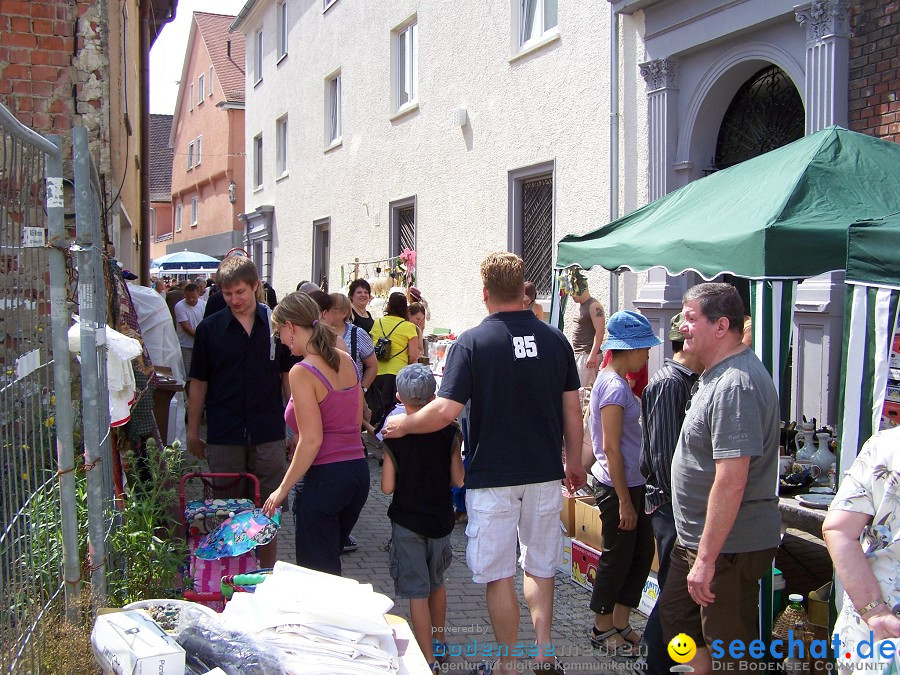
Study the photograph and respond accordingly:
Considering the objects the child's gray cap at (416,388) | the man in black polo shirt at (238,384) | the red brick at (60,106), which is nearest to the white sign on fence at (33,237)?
the child's gray cap at (416,388)

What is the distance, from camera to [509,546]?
384 cm

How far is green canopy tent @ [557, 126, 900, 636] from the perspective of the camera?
13.4 ft

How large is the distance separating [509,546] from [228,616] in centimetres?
177

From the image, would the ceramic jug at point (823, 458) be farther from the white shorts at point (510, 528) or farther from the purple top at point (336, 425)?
the purple top at point (336, 425)

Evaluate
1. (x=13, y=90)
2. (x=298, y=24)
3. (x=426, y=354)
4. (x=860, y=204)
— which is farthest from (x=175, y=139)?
(x=860, y=204)

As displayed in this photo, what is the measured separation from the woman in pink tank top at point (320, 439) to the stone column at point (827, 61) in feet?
15.4

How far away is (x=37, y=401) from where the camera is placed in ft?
9.62

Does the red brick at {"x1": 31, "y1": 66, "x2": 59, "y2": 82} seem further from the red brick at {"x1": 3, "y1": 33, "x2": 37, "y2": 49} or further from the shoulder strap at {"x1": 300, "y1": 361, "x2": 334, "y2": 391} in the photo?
the shoulder strap at {"x1": 300, "y1": 361, "x2": 334, "y2": 391}

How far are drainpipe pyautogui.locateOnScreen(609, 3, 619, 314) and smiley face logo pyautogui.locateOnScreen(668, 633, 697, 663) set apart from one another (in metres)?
5.58

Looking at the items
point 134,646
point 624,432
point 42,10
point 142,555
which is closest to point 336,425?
point 142,555

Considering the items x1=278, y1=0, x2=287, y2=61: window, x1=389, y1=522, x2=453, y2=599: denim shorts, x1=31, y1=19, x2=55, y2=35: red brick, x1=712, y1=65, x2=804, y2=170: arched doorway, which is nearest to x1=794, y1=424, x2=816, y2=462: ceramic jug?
x1=389, y1=522, x2=453, y2=599: denim shorts

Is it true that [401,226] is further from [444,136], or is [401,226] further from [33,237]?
[33,237]

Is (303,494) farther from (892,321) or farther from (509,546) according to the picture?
(892,321)

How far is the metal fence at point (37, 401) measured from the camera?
8.44 ft
